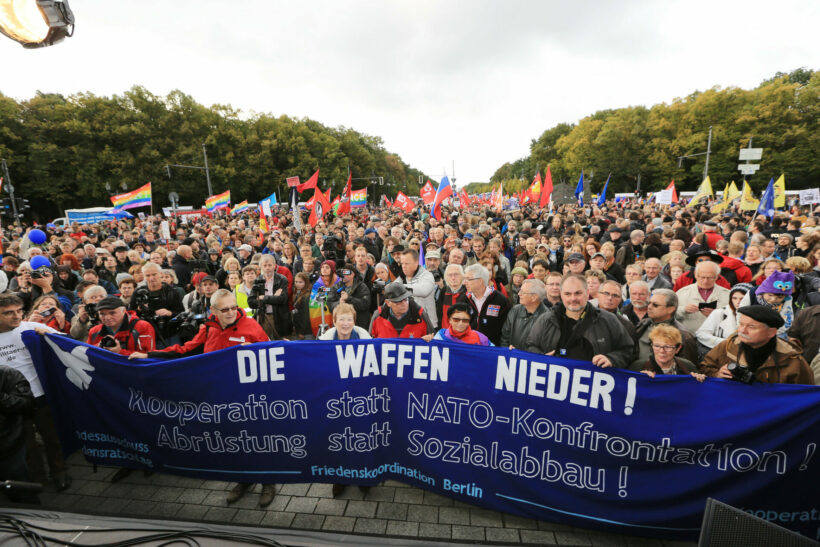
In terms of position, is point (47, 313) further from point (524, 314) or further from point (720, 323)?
point (720, 323)

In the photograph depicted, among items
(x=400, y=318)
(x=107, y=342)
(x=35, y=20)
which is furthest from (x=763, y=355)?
(x=35, y=20)

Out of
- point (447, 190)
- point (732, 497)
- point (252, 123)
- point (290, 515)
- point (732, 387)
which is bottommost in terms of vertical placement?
point (290, 515)

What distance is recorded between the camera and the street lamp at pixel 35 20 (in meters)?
3.06

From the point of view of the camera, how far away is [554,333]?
3.79 metres

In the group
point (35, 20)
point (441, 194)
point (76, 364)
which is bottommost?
point (76, 364)

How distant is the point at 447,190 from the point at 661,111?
188 feet

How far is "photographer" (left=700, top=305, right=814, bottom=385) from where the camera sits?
289 centimetres

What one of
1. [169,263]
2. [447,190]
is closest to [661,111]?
[447,190]

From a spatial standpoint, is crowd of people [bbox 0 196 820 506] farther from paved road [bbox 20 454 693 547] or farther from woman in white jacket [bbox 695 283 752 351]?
paved road [bbox 20 454 693 547]

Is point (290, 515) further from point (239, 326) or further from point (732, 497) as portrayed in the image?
point (732, 497)

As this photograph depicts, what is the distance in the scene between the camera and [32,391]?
394cm

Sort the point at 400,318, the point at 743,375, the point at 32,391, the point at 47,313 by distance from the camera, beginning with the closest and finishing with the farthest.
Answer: the point at 743,375, the point at 32,391, the point at 400,318, the point at 47,313

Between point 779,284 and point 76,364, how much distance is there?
6.97 m

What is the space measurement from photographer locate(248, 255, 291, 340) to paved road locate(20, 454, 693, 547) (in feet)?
7.53
